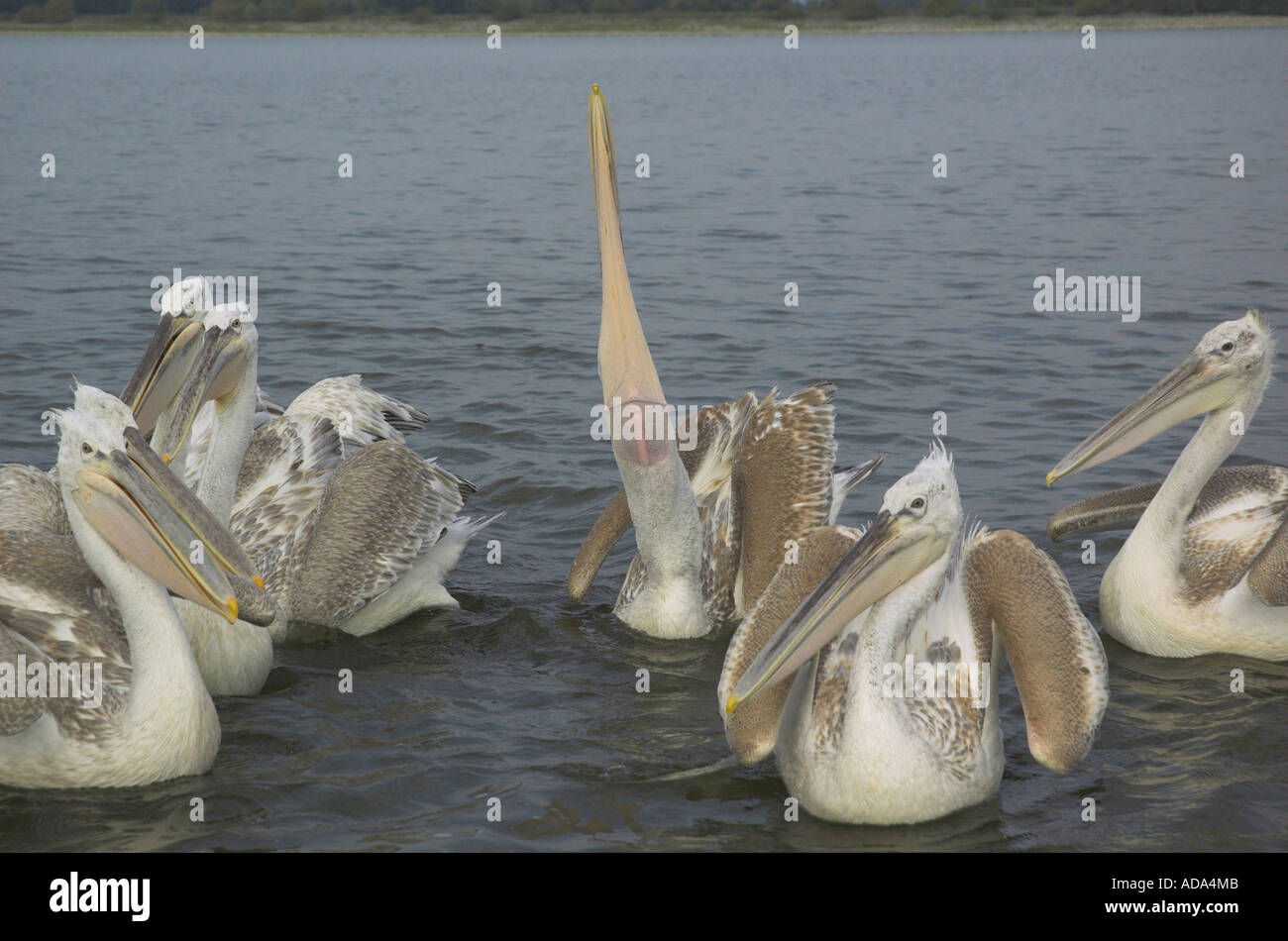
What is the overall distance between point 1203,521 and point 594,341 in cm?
511

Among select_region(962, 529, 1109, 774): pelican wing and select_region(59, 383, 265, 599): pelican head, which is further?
select_region(59, 383, 265, 599): pelican head

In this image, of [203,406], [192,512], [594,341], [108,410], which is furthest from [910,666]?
[594,341]

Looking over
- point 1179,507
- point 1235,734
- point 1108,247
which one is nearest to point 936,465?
point 1235,734

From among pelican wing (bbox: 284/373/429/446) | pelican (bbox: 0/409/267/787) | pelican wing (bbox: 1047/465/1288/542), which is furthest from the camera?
pelican wing (bbox: 284/373/429/446)

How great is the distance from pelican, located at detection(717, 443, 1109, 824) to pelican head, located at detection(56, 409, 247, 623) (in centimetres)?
160

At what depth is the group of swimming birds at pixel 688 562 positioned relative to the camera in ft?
13.7

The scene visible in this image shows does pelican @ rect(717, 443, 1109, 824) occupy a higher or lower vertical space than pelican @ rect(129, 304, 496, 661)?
lower

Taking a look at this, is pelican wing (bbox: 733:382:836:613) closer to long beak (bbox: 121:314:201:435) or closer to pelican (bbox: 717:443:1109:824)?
pelican (bbox: 717:443:1109:824)

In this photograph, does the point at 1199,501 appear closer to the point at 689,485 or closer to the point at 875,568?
the point at 689,485

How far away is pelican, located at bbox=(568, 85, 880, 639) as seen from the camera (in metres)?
5.23

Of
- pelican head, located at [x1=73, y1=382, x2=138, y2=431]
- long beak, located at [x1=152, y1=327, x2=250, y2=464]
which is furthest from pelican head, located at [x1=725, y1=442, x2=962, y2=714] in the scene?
long beak, located at [x1=152, y1=327, x2=250, y2=464]

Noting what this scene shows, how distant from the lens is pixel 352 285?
1212cm

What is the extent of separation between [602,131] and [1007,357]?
5.06 metres

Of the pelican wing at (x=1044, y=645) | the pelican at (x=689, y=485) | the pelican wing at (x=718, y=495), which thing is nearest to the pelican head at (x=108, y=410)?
the pelican at (x=689, y=485)
